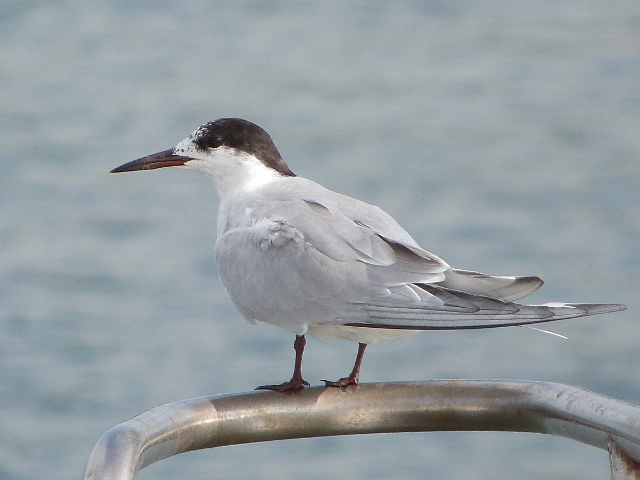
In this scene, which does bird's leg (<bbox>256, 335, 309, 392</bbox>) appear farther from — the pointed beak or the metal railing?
the pointed beak

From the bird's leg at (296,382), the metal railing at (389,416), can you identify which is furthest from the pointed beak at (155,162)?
the metal railing at (389,416)

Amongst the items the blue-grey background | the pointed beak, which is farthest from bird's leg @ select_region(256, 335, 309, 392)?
the blue-grey background

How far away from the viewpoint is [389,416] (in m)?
2.28

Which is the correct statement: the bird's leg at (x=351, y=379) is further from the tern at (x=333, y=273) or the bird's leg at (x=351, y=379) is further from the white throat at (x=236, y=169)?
the white throat at (x=236, y=169)

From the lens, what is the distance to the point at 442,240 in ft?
Result: 29.6

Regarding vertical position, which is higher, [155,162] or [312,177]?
[312,177]

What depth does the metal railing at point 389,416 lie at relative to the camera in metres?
1.91

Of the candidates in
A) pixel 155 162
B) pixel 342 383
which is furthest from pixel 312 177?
pixel 342 383

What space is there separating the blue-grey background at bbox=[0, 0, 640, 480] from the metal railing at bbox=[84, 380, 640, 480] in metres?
5.38

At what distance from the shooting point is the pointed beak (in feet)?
→ 12.7

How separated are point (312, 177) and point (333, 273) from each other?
255 inches

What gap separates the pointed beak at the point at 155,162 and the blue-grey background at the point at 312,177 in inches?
157

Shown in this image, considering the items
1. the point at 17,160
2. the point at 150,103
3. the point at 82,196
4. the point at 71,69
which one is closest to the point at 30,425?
the point at 82,196

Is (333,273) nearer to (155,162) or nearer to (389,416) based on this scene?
(155,162)
